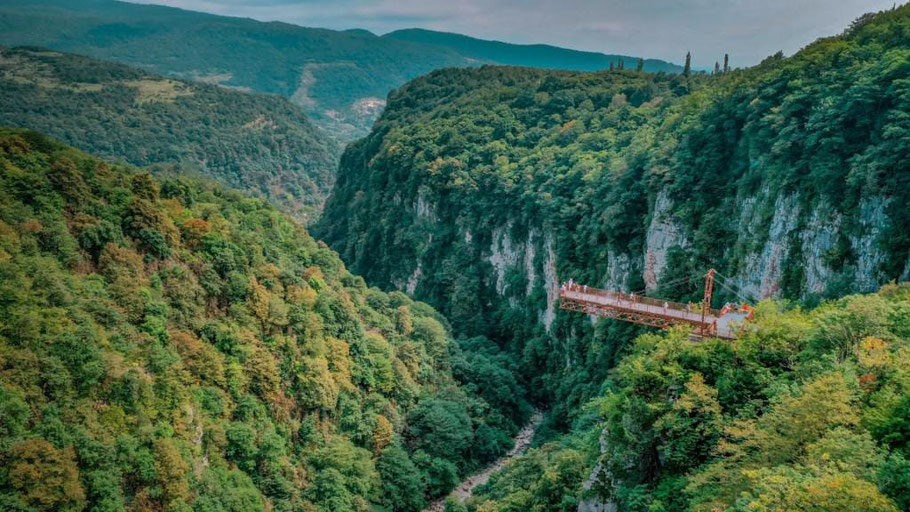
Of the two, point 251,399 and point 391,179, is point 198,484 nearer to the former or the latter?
point 251,399

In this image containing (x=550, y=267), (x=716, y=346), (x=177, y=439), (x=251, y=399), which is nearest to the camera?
(x=716, y=346)

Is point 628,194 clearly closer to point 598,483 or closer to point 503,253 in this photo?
point 503,253

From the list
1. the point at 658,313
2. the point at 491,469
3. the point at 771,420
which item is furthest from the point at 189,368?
the point at 771,420

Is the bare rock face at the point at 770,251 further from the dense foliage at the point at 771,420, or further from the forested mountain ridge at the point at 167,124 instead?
the forested mountain ridge at the point at 167,124

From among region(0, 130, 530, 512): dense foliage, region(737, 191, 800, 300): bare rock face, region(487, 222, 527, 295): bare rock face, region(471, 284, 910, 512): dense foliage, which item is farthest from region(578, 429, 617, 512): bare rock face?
region(487, 222, 527, 295): bare rock face

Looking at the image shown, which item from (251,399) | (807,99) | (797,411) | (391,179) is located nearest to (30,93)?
(391,179)
